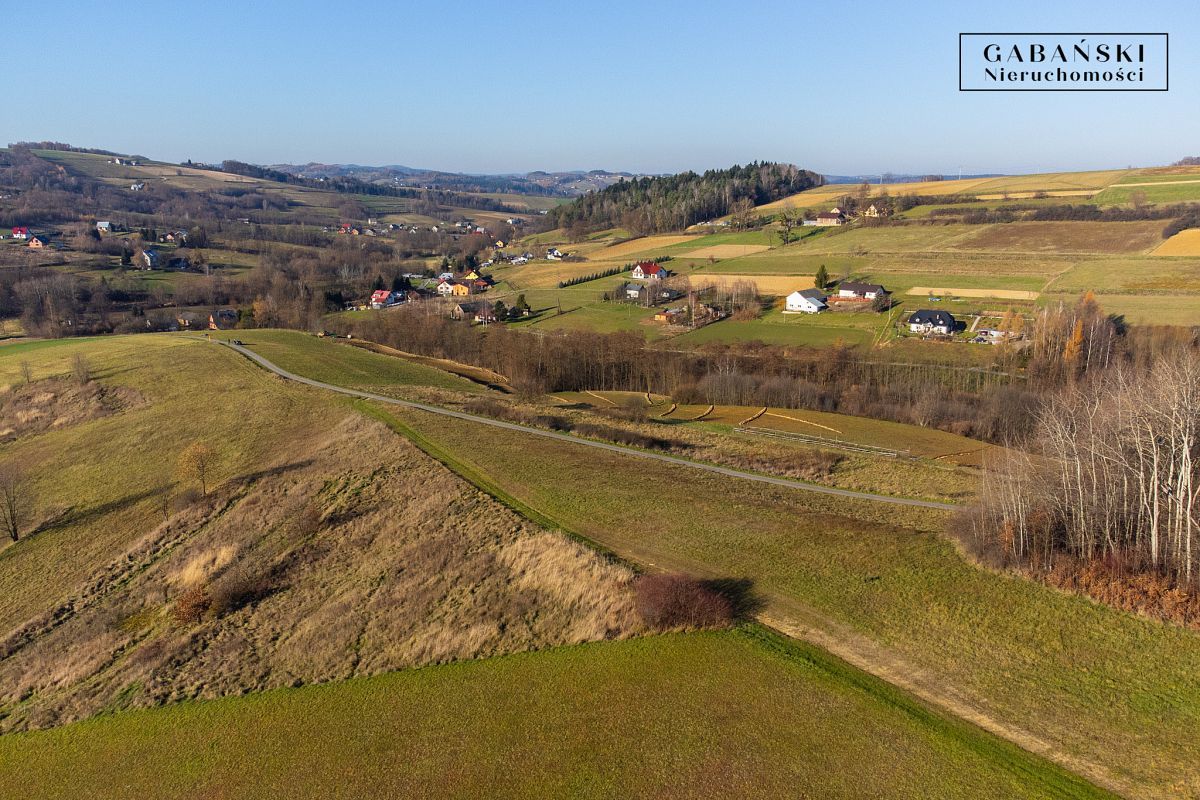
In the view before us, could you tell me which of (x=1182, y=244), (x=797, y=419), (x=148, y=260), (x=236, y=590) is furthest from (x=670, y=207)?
(x=236, y=590)

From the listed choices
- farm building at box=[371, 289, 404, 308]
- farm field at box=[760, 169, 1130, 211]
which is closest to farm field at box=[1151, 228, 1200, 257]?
farm field at box=[760, 169, 1130, 211]

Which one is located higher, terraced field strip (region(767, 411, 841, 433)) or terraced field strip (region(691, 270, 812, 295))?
terraced field strip (region(691, 270, 812, 295))

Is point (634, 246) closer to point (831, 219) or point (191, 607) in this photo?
point (831, 219)

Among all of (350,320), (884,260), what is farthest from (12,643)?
(884,260)

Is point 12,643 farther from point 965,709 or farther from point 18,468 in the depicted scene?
point 965,709

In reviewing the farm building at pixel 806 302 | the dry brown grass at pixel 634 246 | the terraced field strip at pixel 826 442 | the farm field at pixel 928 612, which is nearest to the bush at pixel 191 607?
the farm field at pixel 928 612

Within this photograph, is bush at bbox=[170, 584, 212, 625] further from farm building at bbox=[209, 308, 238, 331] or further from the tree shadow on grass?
farm building at bbox=[209, 308, 238, 331]
